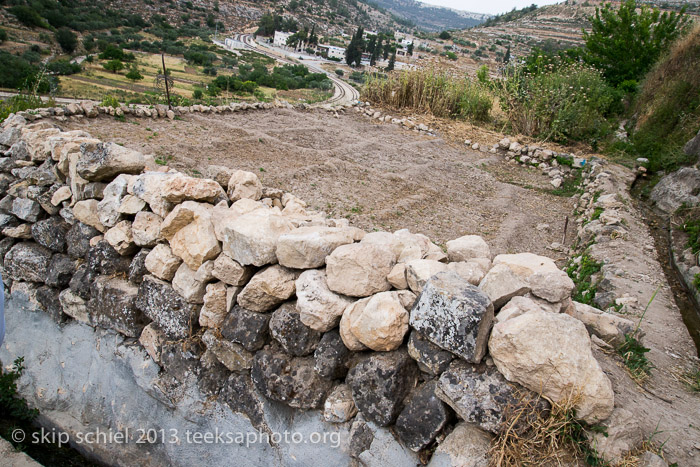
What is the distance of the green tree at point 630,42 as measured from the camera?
13.0 m

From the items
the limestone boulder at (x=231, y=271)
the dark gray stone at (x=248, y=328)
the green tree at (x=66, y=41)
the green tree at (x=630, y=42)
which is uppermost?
the green tree at (x=630, y=42)

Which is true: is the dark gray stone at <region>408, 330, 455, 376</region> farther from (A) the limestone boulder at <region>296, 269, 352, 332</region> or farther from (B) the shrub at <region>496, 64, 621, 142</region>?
(B) the shrub at <region>496, 64, 621, 142</region>

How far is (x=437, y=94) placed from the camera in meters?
11.7

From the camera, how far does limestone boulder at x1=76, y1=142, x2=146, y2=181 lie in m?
2.95

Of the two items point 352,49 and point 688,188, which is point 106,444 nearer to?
point 688,188

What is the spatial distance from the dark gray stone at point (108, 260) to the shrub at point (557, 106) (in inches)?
379

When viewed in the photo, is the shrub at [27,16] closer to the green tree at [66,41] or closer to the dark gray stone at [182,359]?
the green tree at [66,41]

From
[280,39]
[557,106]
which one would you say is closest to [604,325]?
[557,106]

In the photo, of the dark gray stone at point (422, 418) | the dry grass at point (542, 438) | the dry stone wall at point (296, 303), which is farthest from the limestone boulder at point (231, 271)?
the dry grass at point (542, 438)

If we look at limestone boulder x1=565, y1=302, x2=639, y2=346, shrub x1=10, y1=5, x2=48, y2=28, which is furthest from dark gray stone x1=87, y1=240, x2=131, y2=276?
shrub x1=10, y1=5, x2=48, y2=28

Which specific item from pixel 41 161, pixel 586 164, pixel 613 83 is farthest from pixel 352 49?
pixel 41 161

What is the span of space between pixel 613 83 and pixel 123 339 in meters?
16.1

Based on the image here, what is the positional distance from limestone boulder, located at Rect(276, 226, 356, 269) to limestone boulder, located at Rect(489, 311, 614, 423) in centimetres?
101

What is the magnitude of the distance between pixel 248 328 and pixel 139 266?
1068 mm
